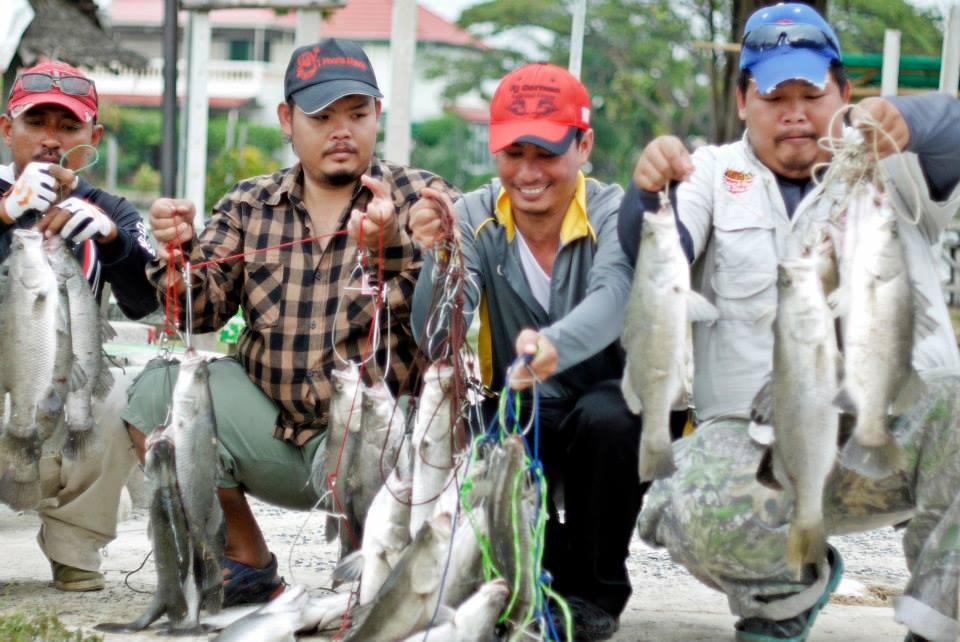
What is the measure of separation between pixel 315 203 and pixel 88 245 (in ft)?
2.98

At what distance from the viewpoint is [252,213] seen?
525 centimetres

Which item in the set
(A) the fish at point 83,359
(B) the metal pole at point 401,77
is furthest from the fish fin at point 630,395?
(B) the metal pole at point 401,77

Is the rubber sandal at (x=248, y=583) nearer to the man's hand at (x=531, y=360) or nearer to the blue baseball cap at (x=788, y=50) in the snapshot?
the man's hand at (x=531, y=360)

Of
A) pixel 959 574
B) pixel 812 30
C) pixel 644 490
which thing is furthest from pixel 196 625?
pixel 812 30

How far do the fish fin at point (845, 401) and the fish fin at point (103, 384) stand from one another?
8.69 feet

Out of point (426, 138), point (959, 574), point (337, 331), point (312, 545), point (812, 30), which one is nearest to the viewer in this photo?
point (959, 574)

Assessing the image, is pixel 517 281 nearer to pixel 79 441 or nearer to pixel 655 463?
pixel 655 463

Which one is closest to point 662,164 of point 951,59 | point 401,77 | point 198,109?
point 198,109

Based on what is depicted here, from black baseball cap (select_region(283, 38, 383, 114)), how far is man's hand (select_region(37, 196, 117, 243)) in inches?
34.7

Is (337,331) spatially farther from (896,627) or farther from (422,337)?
(896,627)

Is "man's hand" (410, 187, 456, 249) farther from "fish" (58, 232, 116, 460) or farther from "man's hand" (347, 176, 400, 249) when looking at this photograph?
"fish" (58, 232, 116, 460)

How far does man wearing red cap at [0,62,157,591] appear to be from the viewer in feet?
16.5

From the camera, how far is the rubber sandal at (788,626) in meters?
4.27

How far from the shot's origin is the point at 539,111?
14.9ft
